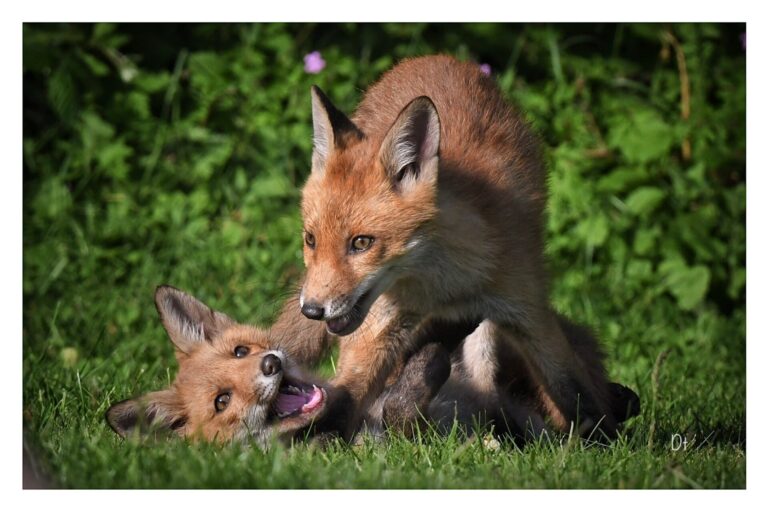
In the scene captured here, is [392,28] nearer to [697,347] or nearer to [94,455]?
[697,347]

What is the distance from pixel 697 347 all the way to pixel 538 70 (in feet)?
9.63

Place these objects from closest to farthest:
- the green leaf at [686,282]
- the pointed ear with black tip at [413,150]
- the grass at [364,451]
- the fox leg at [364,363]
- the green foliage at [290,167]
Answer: the grass at [364,451] → the pointed ear with black tip at [413,150] → the fox leg at [364,363] → the green foliage at [290,167] → the green leaf at [686,282]

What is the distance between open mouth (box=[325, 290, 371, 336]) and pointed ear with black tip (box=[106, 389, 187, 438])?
2.91 feet

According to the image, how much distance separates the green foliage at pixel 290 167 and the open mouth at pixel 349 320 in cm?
261

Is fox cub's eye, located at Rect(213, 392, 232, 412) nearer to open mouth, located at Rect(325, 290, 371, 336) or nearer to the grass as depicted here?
the grass

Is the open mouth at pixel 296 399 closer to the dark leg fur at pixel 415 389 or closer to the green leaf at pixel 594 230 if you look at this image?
the dark leg fur at pixel 415 389

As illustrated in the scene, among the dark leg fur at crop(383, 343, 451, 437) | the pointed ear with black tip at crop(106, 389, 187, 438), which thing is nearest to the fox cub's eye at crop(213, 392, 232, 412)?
the pointed ear with black tip at crop(106, 389, 187, 438)

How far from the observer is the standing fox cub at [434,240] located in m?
4.71

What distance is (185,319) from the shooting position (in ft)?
18.7

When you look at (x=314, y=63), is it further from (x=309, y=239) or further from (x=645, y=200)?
(x=309, y=239)

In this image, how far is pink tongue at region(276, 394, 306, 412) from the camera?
5.30 m

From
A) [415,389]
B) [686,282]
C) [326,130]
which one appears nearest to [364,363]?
[415,389]

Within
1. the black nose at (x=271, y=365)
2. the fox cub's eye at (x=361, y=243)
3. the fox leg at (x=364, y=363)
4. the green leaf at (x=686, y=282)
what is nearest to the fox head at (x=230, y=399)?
the black nose at (x=271, y=365)

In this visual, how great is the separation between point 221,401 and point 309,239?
3.26 feet
